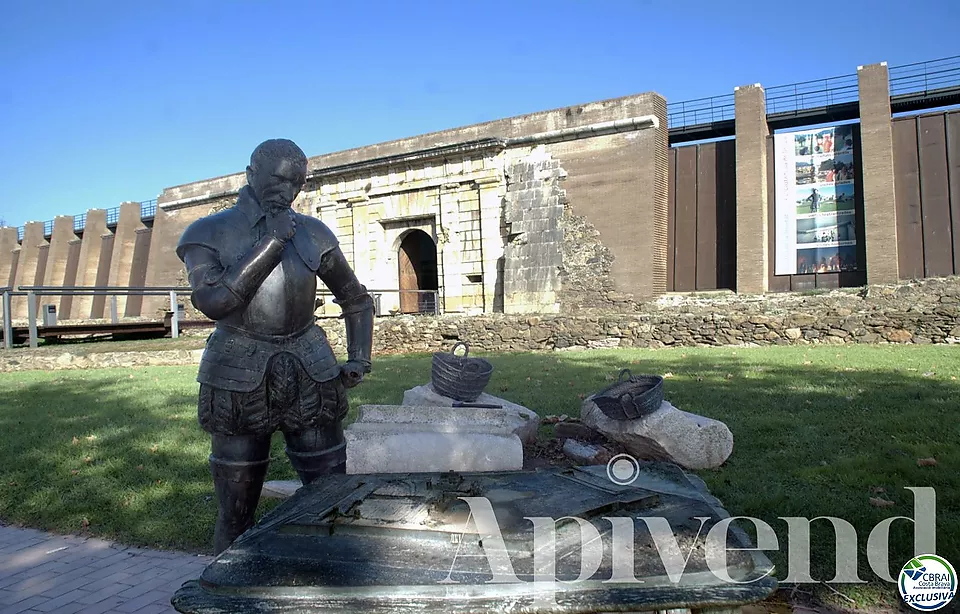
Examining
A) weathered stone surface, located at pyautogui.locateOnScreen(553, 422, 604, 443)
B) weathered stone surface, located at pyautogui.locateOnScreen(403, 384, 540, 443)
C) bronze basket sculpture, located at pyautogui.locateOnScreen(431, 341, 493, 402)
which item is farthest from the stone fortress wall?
bronze basket sculpture, located at pyautogui.locateOnScreen(431, 341, 493, 402)

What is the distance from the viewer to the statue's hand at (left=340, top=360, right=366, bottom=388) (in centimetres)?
274

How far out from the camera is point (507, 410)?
5.23 m

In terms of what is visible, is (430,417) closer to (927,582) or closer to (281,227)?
(281,227)

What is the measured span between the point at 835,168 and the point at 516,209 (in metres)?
8.09

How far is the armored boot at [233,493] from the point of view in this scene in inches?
103

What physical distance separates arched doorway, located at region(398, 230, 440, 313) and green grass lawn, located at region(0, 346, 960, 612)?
9.95 m

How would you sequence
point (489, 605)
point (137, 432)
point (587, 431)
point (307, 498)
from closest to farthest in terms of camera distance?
point (489, 605), point (307, 498), point (587, 431), point (137, 432)

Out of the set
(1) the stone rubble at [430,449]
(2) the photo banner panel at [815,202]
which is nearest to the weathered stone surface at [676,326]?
(2) the photo banner panel at [815,202]

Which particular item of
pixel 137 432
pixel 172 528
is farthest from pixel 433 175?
pixel 172 528

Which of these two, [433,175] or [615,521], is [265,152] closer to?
[615,521]

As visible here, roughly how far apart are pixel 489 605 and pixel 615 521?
556 mm

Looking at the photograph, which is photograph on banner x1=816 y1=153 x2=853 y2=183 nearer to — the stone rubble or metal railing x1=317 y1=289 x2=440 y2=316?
metal railing x1=317 y1=289 x2=440 y2=316

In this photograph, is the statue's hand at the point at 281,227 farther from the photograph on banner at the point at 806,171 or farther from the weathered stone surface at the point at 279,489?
the photograph on banner at the point at 806,171

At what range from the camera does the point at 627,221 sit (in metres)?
15.8
